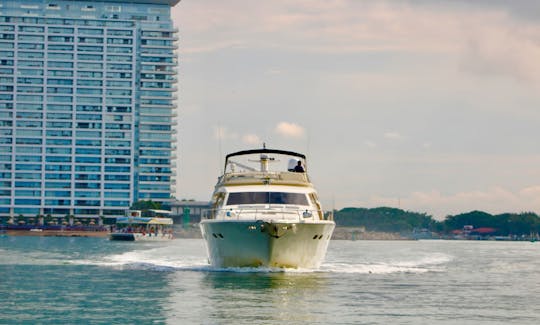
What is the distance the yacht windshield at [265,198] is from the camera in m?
54.2

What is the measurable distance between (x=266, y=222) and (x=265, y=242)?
126 centimetres

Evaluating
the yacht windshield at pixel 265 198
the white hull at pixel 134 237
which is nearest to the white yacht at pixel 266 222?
the yacht windshield at pixel 265 198

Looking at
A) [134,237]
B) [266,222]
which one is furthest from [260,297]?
[134,237]

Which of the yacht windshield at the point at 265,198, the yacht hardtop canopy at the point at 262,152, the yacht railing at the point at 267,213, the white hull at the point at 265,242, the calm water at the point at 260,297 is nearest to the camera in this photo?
the calm water at the point at 260,297

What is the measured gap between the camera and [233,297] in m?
39.5

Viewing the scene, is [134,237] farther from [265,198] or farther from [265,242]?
[265,242]

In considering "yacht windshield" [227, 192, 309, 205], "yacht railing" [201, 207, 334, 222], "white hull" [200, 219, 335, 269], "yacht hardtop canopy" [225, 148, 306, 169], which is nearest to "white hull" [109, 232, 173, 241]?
"yacht hardtop canopy" [225, 148, 306, 169]

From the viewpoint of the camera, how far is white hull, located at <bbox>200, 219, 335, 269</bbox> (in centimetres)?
5006

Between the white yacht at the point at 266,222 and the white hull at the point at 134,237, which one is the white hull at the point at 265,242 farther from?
the white hull at the point at 134,237

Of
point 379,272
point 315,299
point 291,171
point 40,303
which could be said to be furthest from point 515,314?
point 291,171

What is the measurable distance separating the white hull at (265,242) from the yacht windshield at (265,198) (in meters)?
2.44

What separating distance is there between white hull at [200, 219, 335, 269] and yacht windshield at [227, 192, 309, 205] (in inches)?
96.1

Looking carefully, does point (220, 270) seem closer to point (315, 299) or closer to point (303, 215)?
point (303, 215)

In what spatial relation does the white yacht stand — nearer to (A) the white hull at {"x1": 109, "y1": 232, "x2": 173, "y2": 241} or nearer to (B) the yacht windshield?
(B) the yacht windshield
